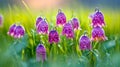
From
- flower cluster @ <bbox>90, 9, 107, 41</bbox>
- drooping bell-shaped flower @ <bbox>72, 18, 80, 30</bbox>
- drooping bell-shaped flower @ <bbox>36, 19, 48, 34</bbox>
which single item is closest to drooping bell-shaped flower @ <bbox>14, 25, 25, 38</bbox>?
drooping bell-shaped flower @ <bbox>36, 19, 48, 34</bbox>

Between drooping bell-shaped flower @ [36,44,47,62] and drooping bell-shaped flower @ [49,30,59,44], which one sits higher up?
drooping bell-shaped flower @ [49,30,59,44]

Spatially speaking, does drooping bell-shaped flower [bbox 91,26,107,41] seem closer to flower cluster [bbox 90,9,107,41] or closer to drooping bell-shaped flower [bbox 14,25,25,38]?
flower cluster [bbox 90,9,107,41]

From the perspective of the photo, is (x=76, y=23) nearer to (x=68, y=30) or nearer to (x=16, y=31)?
(x=68, y=30)

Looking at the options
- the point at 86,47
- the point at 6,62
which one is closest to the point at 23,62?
the point at 6,62

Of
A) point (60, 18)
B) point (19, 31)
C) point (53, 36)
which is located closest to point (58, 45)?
point (53, 36)

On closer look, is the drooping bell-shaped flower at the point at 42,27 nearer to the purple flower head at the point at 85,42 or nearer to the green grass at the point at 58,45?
the green grass at the point at 58,45

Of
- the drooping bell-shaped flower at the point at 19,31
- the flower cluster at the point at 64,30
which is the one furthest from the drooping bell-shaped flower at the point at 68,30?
the drooping bell-shaped flower at the point at 19,31

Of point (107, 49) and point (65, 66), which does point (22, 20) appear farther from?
point (107, 49)
